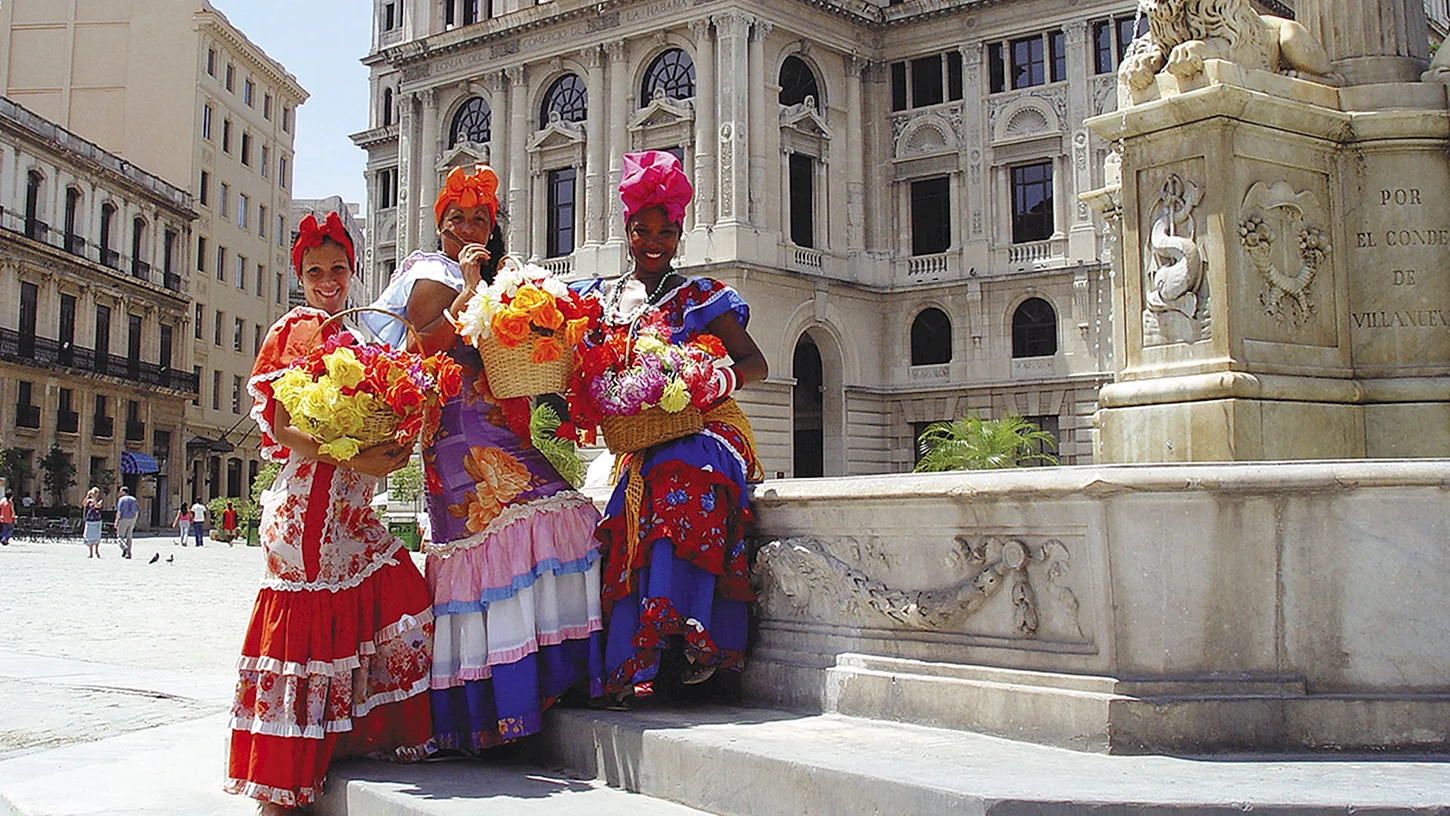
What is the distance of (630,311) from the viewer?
191 inches

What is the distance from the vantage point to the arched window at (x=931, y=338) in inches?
1634

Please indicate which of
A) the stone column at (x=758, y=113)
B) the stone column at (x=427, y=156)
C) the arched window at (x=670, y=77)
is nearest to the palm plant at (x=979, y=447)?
the stone column at (x=758, y=113)

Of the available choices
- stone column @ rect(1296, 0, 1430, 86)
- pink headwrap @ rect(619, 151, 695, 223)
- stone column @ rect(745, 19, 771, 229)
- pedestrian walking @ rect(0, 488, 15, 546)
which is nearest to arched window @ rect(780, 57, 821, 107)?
stone column @ rect(745, 19, 771, 229)

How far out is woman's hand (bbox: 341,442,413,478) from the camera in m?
4.30

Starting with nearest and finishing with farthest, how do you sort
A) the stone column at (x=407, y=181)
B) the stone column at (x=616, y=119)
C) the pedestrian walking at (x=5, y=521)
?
1. the pedestrian walking at (x=5, y=521)
2. the stone column at (x=616, y=119)
3. the stone column at (x=407, y=181)

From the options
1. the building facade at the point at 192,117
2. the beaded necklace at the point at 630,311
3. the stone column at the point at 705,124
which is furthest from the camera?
the building facade at the point at 192,117

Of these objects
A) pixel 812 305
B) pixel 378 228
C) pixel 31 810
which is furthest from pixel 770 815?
pixel 378 228

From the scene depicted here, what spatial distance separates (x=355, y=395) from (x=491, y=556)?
742mm

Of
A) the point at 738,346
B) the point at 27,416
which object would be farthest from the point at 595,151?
the point at 738,346

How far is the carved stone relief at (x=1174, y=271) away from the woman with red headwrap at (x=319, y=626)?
3.42 m

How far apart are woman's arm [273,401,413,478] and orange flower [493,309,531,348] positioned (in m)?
0.51

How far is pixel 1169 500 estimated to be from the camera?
357cm

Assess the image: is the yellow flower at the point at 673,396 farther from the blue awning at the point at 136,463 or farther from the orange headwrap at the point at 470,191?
the blue awning at the point at 136,463

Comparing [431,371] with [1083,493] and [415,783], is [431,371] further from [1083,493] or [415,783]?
[1083,493]
